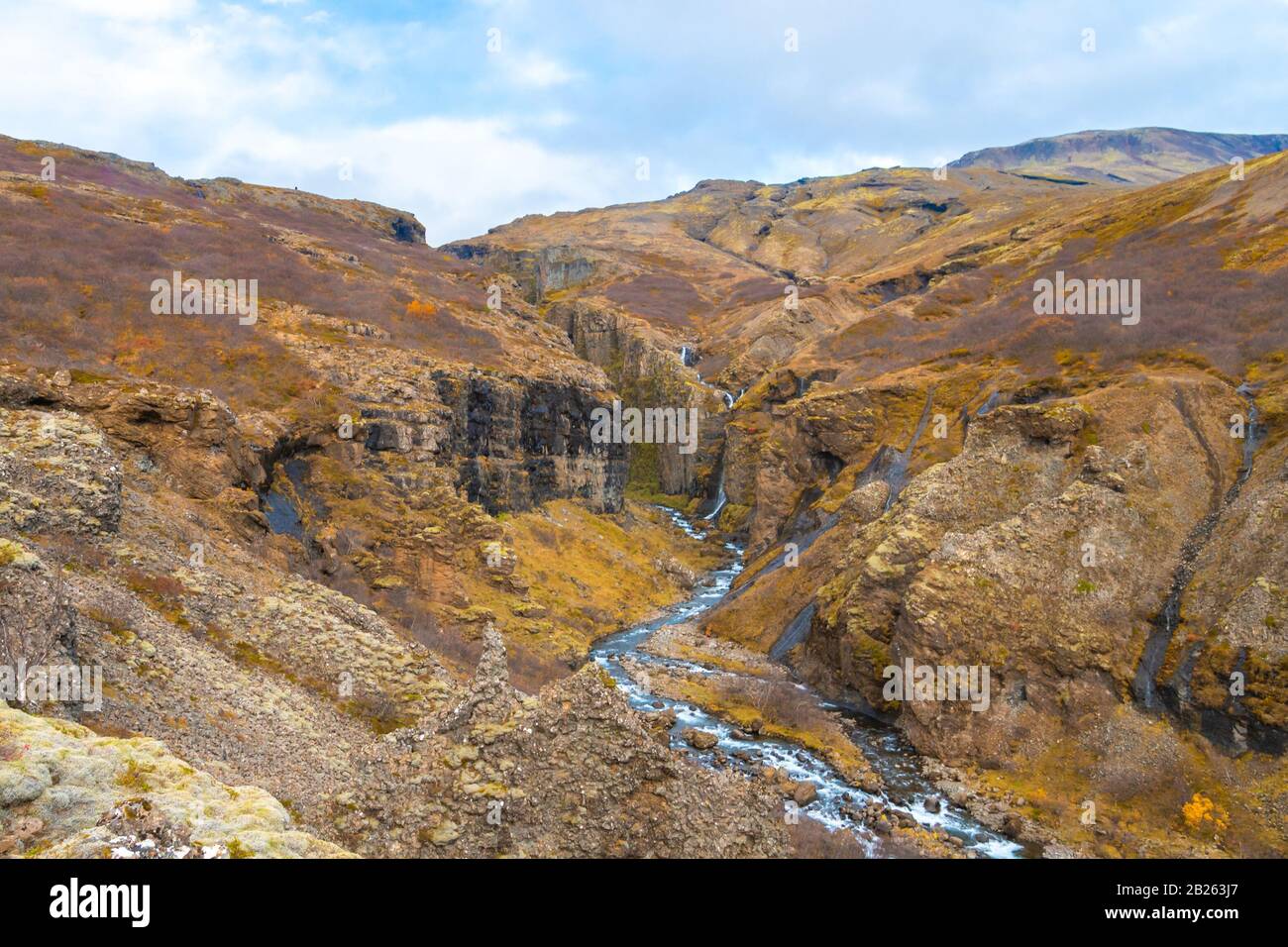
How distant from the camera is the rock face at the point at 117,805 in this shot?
28.4ft

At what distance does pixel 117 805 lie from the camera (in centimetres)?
961

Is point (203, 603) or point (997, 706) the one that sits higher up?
point (203, 603)

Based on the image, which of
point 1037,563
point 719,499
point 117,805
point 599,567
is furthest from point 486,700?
point 719,499

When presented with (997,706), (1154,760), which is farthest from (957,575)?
(1154,760)

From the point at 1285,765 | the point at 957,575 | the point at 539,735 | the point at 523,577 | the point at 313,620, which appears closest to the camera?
the point at 539,735

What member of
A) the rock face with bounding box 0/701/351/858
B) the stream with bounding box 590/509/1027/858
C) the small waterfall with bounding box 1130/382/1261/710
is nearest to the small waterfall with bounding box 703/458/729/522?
the stream with bounding box 590/509/1027/858

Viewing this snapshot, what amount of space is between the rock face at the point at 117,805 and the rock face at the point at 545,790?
3879 mm

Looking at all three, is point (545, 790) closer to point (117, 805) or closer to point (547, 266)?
point (117, 805)

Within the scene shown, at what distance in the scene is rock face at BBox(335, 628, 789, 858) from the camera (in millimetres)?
15898

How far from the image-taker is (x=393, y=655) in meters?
27.1

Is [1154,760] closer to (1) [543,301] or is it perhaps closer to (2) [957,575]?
(2) [957,575]

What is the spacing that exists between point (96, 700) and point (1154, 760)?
41.0 metres

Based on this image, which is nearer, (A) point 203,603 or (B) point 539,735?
(B) point 539,735

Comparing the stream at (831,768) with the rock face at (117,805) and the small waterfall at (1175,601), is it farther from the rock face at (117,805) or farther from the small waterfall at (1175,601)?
the rock face at (117,805)
